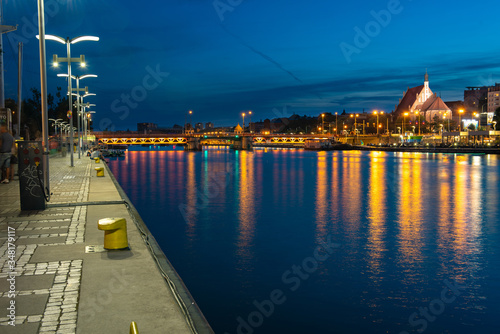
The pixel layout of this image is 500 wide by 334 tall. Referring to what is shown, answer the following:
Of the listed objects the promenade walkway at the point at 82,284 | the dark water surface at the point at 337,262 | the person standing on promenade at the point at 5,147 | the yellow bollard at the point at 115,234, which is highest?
the person standing on promenade at the point at 5,147

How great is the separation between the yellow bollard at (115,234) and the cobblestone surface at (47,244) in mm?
1050

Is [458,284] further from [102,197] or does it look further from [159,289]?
[102,197]

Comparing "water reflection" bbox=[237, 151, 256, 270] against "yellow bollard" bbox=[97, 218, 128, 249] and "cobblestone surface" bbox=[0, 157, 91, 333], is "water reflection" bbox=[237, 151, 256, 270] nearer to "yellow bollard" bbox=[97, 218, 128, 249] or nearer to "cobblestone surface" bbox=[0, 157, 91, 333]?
"yellow bollard" bbox=[97, 218, 128, 249]

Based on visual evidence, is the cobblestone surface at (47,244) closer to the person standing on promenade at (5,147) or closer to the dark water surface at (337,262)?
the person standing on promenade at (5,147)

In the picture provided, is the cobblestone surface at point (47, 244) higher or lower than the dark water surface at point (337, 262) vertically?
higher

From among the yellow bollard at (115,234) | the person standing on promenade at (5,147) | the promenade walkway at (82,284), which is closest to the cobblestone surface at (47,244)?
the promenade walkway at (82,284)

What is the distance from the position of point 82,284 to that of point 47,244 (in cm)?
363

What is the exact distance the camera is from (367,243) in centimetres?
1798

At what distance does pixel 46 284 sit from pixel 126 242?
110 inches

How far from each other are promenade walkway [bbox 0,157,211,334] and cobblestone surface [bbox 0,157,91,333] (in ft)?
0.05

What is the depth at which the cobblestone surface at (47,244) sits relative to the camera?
6.48 meters

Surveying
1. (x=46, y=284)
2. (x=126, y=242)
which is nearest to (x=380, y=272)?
(x=126, y=242)

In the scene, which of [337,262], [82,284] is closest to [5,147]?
[337,262]

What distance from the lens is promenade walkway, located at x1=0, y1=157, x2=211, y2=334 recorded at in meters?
6.29
